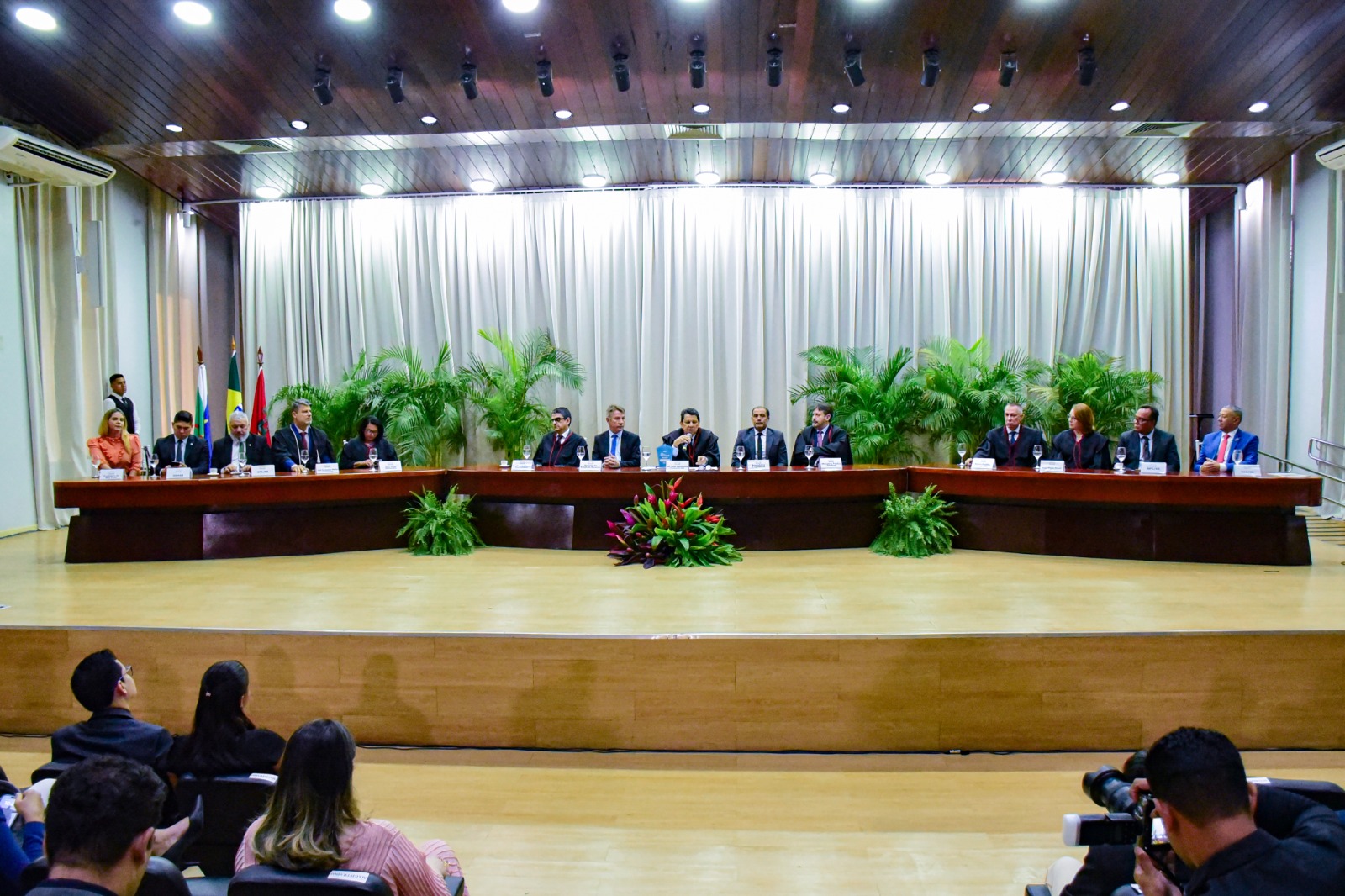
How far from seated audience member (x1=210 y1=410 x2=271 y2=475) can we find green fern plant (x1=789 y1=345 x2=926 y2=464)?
5.04 meters

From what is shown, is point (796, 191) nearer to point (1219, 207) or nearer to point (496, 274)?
point (496, 274)

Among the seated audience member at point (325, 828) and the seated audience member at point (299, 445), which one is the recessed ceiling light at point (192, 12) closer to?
the seated audience member at point (299, 445)

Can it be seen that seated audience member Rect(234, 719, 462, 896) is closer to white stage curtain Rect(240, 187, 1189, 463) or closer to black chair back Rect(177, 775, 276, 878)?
black chair back Rect(177, 775, 276, 878)

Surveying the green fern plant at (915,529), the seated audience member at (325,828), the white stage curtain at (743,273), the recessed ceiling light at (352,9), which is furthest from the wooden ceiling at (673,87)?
the seated audience member at (325,828)

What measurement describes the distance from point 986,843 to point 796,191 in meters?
7.66

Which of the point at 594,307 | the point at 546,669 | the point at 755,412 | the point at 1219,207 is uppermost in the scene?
the point at 1219,207

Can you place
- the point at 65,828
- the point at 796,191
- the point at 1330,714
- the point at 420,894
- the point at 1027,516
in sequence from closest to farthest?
the point at 65,828 < the point at 420,894 < the point at 1330,714 < the point at 1027,516 < the point at 796,191

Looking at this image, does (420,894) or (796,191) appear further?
(796,191)

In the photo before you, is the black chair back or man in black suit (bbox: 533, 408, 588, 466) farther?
man in black suit (bbox: 533, 408, 588, 466)

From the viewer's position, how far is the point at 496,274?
9.59 meters

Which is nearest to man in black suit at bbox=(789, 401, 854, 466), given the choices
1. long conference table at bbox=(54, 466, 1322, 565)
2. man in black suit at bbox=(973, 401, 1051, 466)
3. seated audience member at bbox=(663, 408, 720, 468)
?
long conference table at bbox=(54, 466, 1322, 565)

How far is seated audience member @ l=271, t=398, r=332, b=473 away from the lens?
6.38 metres

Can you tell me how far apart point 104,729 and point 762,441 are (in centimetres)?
513

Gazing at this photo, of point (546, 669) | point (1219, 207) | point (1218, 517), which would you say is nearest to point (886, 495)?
point (1218, 517)
